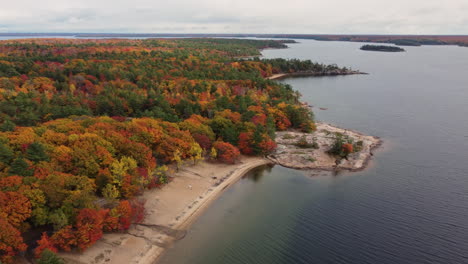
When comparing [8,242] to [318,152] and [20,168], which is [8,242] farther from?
[318,152]

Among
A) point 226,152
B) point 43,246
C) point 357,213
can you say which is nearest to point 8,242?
point 43,246

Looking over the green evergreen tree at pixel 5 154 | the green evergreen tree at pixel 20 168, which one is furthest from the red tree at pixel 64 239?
the green evergreen tree at pixel 5 154

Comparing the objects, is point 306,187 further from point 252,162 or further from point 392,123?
point 392,123

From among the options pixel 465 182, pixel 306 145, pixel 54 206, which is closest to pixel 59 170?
pixel 54 206

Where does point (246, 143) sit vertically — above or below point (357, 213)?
above

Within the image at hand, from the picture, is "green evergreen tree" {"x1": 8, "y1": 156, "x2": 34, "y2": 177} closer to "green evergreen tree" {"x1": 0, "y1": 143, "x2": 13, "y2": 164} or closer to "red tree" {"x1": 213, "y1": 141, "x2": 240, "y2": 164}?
"green evergreen tree" {"x1": 0, "y1": 143, "x2": 13, "y2": 164}
